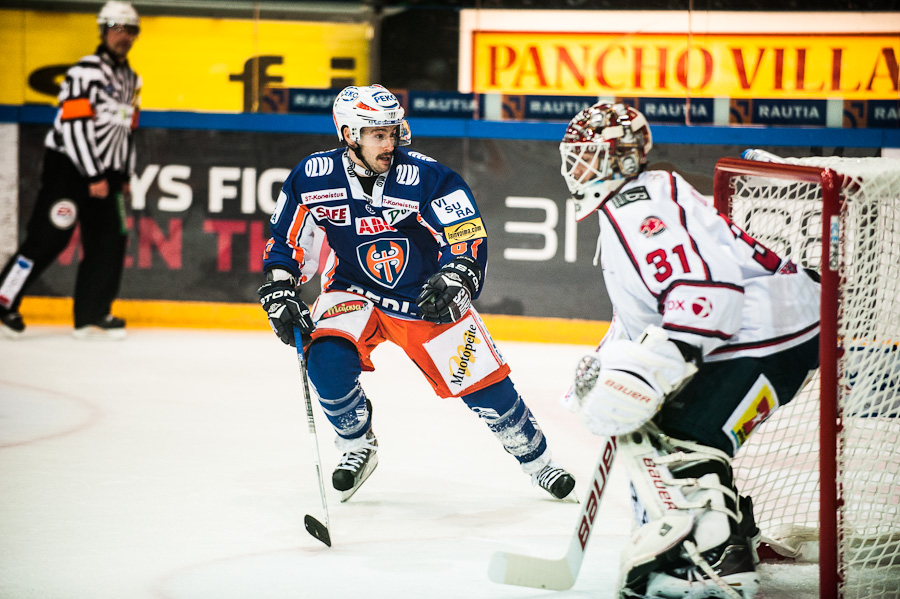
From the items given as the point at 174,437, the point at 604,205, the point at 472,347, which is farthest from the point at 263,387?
the point at 604,205

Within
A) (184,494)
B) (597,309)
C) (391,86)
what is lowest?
(184,494)

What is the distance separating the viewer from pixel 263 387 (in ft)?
16.3

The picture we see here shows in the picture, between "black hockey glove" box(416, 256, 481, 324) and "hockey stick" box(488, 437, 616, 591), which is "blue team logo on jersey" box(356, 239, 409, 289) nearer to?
"black hockey glove" box(416, 256, 481, 324)

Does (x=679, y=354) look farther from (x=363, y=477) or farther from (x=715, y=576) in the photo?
(x=363, y=477)

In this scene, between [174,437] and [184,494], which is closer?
[184,494]

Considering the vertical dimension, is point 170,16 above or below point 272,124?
above

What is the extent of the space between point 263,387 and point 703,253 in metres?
3.11

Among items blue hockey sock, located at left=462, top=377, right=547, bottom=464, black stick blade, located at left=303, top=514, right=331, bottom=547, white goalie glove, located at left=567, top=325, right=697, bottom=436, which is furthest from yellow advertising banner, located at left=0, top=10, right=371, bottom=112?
white goalie glove, located at left=567, top=325, right=697, bottom=436

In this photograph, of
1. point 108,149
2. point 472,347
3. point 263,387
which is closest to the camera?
point 472,347

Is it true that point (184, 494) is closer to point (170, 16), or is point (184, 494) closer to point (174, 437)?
point (174, 437)

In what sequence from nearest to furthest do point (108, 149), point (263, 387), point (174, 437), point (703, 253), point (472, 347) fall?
point (703, 253), point (472, 347), point (174, 437), point (263, 387), point (108, 149)

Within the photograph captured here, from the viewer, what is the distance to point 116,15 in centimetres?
600

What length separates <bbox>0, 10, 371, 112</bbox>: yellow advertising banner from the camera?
657 centimetres

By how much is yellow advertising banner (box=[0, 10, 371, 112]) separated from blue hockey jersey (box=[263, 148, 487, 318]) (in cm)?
347
